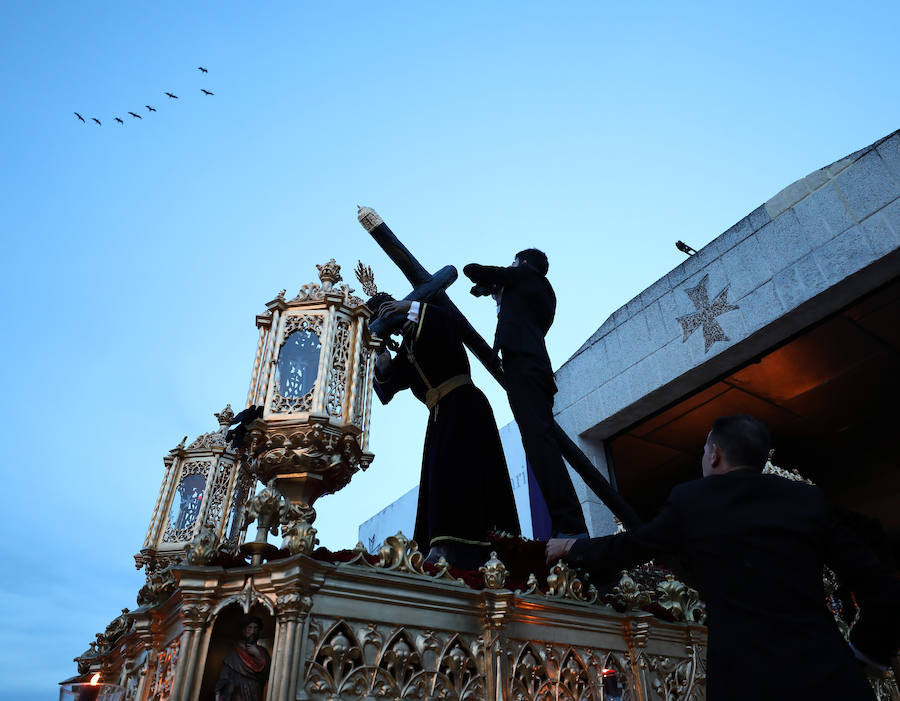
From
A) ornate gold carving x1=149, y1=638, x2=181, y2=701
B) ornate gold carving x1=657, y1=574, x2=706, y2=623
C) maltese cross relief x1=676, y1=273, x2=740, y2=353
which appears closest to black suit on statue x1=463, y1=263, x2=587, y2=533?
ornate gold carving x1=657, y1=574, x2=706, y2=623

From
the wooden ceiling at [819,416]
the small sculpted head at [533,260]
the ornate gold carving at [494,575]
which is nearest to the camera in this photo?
the ornate gold carving at [494,575]

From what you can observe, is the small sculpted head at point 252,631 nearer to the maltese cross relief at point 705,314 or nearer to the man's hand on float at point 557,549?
the man's hand on float at point 557,549

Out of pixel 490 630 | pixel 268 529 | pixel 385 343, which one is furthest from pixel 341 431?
pixel 490 630

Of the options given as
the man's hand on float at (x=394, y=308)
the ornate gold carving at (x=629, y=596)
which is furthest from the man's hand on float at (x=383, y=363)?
the ornate gold carving at (x=629, y=596)

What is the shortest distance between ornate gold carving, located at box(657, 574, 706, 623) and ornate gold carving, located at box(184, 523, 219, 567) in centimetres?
220

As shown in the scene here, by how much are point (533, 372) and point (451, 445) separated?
70 cm

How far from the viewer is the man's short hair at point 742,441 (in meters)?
2.10

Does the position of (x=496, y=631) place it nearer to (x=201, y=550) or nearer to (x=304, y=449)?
(x=201, y=550)

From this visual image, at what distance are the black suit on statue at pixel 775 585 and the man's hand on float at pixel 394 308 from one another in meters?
2.52

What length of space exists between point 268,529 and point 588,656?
1.47 metres

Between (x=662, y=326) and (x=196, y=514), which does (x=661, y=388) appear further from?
(x=196, y=514)

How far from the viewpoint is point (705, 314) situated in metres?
8.10

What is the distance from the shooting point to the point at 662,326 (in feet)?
28.3

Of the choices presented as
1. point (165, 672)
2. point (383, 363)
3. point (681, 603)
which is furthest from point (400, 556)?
point (383, 363)
